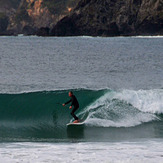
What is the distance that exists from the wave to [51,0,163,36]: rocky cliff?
482 ft

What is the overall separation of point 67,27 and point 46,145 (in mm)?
169826

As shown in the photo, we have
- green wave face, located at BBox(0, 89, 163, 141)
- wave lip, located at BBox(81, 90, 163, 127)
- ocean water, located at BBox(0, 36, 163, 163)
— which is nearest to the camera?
ocean water, located at BBox(0, 36, 163, 163)

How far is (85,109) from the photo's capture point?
20.5 m

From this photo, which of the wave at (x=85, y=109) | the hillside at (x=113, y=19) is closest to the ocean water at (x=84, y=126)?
the wave at (x=85, y=109)

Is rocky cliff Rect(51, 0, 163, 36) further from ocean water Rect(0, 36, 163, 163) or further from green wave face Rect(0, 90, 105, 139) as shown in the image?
green wave face Rect(0, 90, 105, 139)

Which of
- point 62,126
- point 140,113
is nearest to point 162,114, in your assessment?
point 140,113

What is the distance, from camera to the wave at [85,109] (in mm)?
18609

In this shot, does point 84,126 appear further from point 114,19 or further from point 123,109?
point 114,19

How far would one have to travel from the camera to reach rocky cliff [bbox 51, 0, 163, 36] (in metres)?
167

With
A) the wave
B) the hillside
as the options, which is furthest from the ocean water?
the hillside

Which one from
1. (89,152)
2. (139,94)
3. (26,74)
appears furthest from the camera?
(26,74)

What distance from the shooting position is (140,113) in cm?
2030

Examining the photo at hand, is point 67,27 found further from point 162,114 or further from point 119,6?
point 162,114

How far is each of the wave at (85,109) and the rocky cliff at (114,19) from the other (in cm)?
14706
